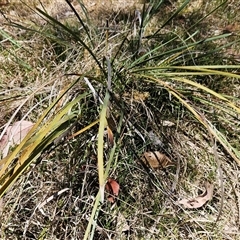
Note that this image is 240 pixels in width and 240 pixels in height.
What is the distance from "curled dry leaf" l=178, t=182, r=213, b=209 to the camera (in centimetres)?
177

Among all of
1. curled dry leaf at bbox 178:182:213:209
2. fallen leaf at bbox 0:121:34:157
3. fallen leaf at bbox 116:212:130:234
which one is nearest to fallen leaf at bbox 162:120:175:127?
curled dry leaf at bbox 178:182:213:209

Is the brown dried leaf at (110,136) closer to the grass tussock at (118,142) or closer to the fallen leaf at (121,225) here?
the grass tussock at (118,142)

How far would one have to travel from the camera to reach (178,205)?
68.6 inches

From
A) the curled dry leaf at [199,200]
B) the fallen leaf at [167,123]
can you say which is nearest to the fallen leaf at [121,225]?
the curled dry leaf at [199,200]

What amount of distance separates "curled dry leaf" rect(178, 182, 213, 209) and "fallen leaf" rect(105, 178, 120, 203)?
0.76ft

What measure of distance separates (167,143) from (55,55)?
2.21ft

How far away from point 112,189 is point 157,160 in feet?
0.70

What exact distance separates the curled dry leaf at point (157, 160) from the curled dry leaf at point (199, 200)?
0.49 ft

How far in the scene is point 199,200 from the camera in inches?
70.6

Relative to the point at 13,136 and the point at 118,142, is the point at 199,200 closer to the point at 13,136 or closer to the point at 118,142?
the point at 118,142

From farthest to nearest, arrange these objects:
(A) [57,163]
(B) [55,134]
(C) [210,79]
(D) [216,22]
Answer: (D) [216,22], (C) [210,79], (A) [57,163], (B) [55,134]

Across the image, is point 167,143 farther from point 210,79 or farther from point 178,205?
point 210,79

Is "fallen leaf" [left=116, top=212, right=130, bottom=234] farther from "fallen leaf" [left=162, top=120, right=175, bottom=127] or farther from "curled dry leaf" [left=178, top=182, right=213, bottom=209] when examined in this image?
"fallen leaf" [left=162, top=120, right=175, bottom=127]

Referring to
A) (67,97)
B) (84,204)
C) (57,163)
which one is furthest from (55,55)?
(84,204)
